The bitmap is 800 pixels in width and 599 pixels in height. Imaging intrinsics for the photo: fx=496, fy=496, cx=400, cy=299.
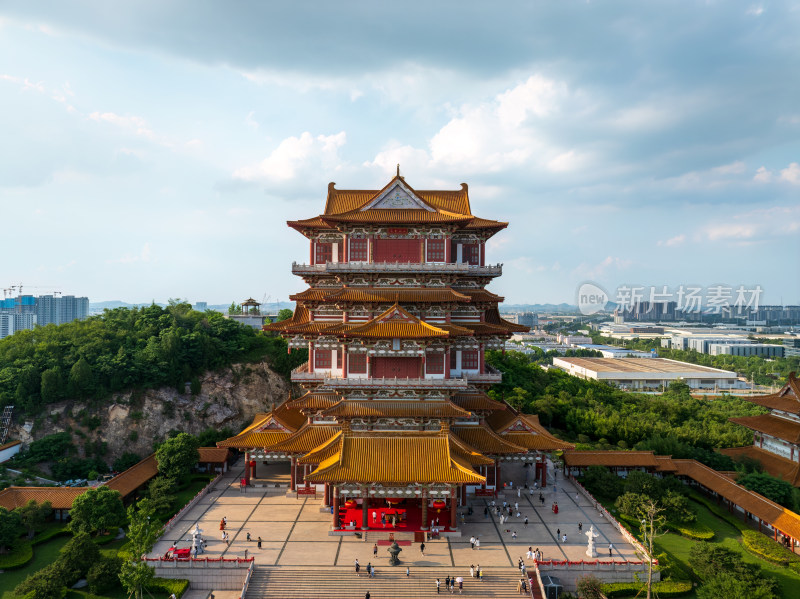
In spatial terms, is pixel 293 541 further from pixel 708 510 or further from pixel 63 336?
pixel 63 336

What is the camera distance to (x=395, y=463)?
2720 cm

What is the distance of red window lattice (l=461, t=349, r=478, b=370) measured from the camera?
3272cm

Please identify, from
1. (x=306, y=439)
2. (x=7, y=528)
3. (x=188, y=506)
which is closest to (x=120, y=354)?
(x=7, y=528)

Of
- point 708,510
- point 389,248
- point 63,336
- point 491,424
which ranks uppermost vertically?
point 389,248

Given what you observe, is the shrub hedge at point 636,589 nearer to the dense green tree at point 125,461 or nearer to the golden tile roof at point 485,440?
the golden tile roof at point 485,440

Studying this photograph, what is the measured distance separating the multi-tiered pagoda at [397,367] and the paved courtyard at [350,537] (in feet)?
5.08

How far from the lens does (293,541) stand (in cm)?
2744

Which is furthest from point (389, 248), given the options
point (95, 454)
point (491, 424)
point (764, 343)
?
point (764, 343)

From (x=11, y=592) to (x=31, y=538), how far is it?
6.88 m

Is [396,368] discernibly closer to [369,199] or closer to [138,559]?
[369,199]

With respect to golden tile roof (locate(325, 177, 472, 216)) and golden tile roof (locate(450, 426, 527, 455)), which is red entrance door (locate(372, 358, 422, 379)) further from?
golden tile roof (locate(325, 177, 472, 216))

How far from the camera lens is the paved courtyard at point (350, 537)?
25.9m

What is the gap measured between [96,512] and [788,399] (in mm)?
51742

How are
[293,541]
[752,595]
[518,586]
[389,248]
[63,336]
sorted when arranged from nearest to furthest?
[752,595]
[518,586]
[293,541]
[389,248]
[63,336]
